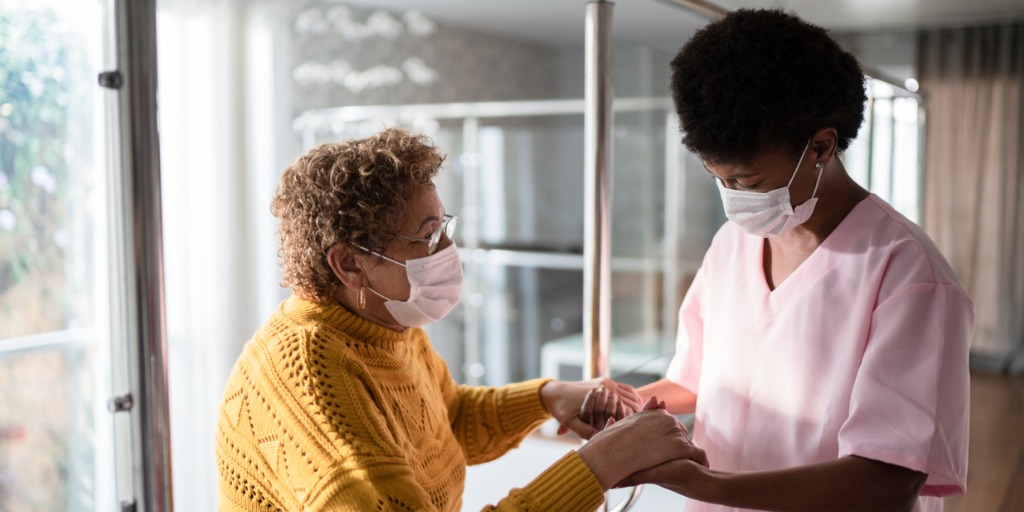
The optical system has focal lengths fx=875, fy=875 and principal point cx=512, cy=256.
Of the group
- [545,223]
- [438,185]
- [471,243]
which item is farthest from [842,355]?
[545,223]

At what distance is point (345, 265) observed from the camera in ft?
3.70

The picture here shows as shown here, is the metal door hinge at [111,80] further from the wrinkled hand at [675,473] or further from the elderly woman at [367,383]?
the wrinkled hand at [675,473]

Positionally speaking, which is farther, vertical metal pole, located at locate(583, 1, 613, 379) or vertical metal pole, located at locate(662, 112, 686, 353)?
vertical metal pole, located at locate(662, 112, 686, 353)

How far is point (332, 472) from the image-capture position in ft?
3.08

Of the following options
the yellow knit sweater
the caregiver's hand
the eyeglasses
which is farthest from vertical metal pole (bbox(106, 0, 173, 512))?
the caregiver's hand

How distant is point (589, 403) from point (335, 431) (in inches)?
18.8

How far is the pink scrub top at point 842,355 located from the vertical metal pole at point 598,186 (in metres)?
0.18

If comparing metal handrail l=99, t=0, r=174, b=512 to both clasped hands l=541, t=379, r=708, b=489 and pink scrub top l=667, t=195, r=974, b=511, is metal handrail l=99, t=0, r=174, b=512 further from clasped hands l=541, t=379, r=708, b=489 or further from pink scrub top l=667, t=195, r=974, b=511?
pink scrub top l=667, t=195, r=974, b=511

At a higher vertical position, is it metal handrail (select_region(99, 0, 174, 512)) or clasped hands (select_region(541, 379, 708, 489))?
metal handrail (select_region(99, 0, 174, 512))

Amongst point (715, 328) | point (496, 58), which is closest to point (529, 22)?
point (496, 58)

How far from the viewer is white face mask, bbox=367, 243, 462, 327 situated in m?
1.16

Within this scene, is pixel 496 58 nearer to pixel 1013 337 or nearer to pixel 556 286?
pixel 556 286

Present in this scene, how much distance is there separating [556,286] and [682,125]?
4457mm

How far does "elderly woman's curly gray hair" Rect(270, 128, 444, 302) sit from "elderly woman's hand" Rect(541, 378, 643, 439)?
41 cm
